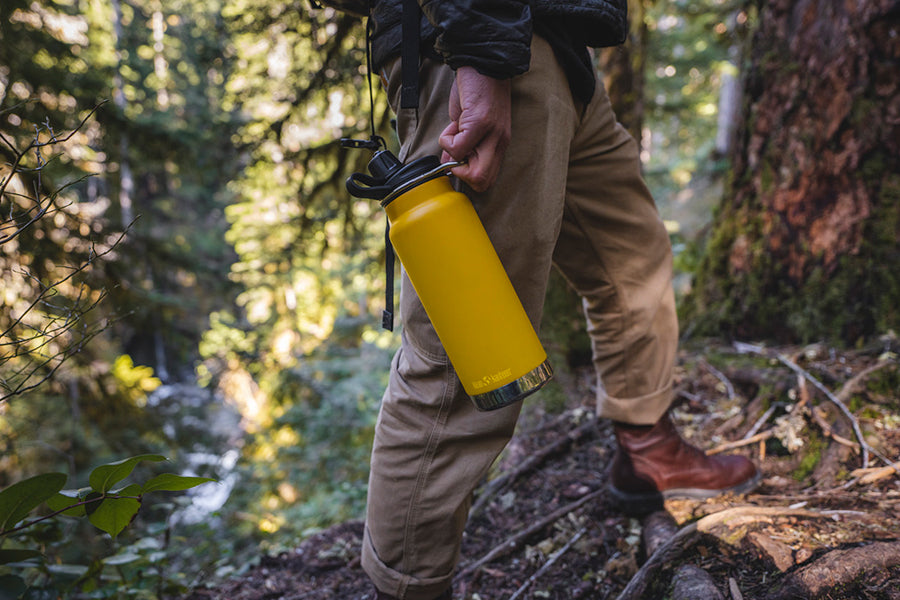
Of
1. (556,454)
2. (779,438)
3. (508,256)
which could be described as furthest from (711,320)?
(508,256)

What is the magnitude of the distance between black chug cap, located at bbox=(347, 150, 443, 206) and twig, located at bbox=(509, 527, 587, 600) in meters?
1.37

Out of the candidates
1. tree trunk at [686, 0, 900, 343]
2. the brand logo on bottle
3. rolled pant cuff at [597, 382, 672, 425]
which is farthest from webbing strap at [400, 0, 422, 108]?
tree trunk at [686, 0, 900, 343]

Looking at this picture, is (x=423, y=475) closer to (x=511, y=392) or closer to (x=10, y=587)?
(x=511, y=392)

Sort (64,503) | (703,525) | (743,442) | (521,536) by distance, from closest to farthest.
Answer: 1. (64,503)
2. (703,525)
3. (521,536)
4. (743,442)

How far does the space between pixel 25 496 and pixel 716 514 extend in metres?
1.79

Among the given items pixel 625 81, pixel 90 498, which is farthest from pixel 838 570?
pixel 625 81

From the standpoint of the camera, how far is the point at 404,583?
1.31 metres

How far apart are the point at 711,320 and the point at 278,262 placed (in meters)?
3.91

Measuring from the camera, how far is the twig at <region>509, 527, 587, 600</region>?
1.68 meters

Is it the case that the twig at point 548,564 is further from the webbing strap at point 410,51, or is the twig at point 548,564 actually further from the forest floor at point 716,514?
the webbing strap at point 410,51

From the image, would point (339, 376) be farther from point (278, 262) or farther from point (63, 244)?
point (63, 244)

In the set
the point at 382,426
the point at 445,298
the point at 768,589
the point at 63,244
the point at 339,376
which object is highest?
the point at 63,244

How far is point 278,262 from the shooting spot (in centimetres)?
503

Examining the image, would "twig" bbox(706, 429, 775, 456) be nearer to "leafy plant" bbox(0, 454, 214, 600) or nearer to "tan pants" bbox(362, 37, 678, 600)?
"tan pants" bbox(362, 37, 678, 600)
